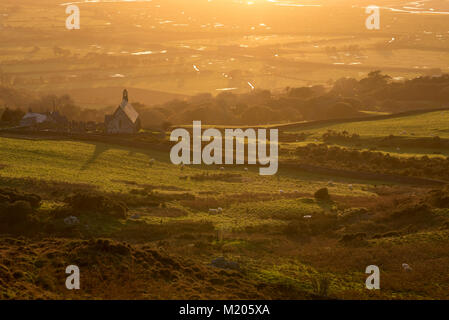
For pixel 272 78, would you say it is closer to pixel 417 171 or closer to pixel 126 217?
pixel 417 171

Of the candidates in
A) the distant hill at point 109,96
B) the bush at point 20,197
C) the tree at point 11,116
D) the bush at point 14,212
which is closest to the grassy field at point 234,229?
the bush at point 20,197

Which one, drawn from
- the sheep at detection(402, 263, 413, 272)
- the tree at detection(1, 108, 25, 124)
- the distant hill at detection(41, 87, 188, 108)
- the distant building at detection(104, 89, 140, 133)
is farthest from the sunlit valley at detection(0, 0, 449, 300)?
the distant hill at detection(41, 87, 188, 108)

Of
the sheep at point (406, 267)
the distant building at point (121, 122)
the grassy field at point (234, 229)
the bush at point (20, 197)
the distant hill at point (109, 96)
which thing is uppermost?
the distant hill at point (109, 96)

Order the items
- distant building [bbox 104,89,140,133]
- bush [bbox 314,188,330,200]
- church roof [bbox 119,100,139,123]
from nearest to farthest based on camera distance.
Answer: bush [bbox 314,188,330,200], distant building [bbox 104,89,140,133], church roof [bbox 119,100,139,123]

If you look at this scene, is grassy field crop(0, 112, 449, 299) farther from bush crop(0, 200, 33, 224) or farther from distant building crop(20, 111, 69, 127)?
distant building crop(20, 111, 69, 127)

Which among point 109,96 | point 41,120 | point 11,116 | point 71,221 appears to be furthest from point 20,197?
point 109,96

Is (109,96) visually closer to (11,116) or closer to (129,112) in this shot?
(11,116)

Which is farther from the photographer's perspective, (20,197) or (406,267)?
(20,197)

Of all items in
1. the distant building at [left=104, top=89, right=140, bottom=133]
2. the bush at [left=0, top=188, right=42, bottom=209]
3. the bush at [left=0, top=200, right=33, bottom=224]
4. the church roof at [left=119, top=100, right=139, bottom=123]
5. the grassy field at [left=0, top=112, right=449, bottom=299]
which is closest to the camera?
the grassy field at [left=0, top=112, right=449, bottom=299]

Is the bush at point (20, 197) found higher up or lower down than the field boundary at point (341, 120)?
lower down

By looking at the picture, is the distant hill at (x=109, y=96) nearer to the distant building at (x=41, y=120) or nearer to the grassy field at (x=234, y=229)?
the distant building at (x=41, y=120)
